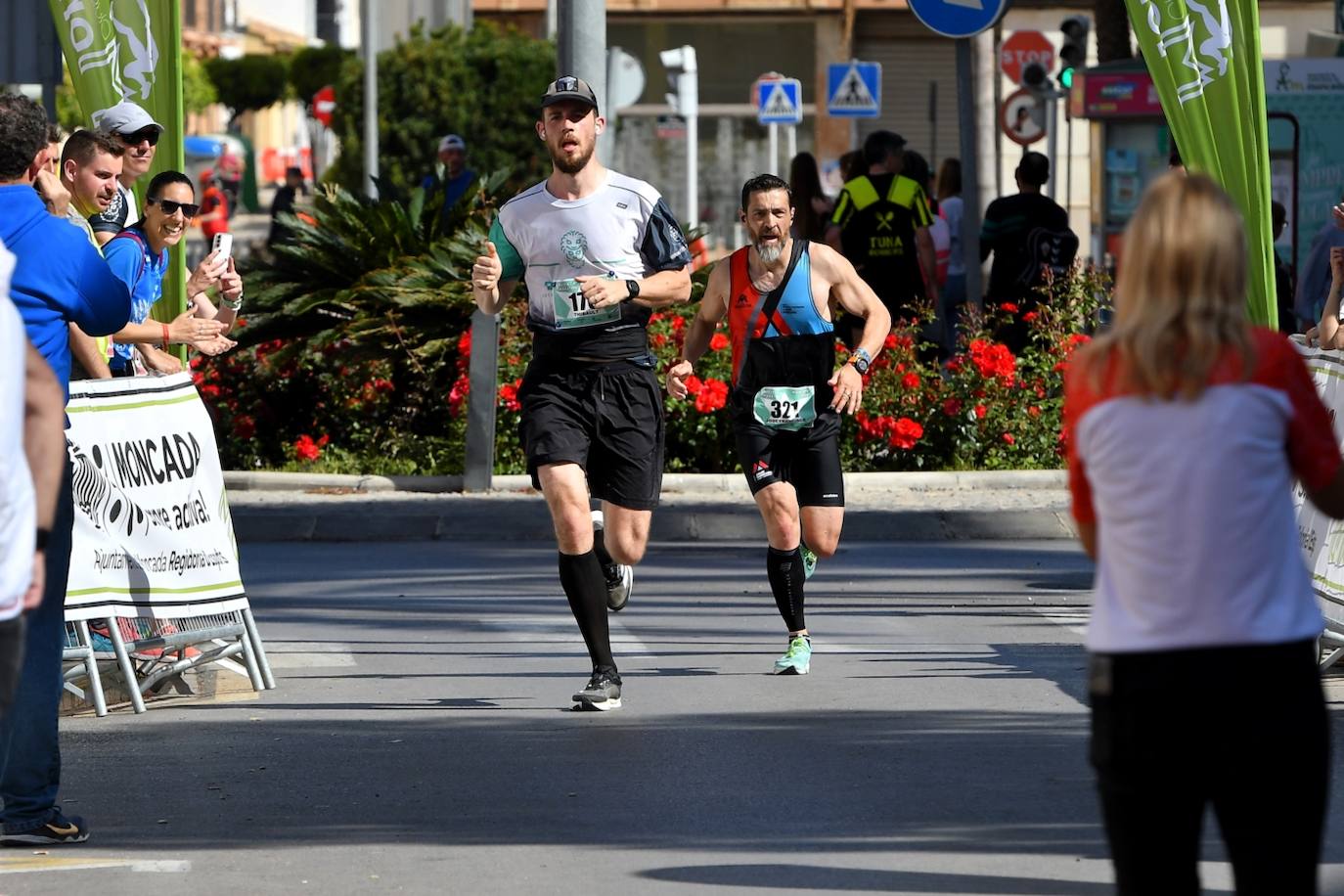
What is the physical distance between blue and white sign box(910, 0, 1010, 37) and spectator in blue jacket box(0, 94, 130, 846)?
29.5 ft

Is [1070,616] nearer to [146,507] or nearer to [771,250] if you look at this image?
[771,250]

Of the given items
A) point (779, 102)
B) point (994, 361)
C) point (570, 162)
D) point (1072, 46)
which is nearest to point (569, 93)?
point (570, 162)

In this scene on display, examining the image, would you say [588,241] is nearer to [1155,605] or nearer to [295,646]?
[295,646]

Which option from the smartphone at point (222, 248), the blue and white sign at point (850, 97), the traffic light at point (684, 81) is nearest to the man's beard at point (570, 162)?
the smartphone at point (222, 248)

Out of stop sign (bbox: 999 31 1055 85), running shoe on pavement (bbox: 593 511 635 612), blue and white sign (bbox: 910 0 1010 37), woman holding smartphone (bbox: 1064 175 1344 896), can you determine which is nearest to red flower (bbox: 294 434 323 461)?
blue and white sign (bbox: 910 0 1010 37)

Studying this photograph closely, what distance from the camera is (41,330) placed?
584 cm

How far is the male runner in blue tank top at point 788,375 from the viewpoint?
847 cm

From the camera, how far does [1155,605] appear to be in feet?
12.5

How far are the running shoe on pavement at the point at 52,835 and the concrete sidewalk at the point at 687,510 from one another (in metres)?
6.75

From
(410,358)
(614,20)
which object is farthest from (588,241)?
(614,20)

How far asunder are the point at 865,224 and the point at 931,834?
988 cm

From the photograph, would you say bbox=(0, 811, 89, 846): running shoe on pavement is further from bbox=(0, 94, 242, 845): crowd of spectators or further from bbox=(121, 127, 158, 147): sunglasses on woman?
bbox=(121, 127, 158, 147): sunglasses on woman

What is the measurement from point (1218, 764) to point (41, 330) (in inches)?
128

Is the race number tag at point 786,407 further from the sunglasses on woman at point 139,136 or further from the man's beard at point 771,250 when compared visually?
→ the sunglasses on woman at point 139,136
